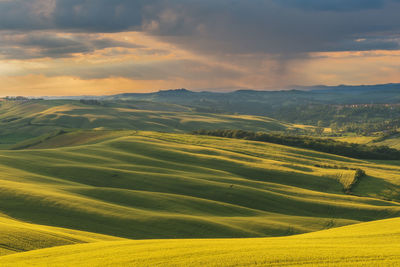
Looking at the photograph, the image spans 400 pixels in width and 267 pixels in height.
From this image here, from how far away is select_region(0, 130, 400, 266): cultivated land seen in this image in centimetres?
3331

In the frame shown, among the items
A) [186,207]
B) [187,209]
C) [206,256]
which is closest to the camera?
[206,256]

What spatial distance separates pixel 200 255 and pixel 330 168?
12503 centimetres

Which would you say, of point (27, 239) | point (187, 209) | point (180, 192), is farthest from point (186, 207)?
point (27, 239)

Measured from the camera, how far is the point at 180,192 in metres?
95.1

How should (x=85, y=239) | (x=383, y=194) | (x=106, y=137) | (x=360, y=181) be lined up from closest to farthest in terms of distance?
(x=85, y=239) < (x=383, y=194) < (x=360, y=181) < (x=106, y=137)

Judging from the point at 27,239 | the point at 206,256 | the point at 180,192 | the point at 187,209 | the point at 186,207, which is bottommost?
the point at 187,209

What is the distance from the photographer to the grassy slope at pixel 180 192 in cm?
6662

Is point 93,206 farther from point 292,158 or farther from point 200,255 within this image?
point 292,158

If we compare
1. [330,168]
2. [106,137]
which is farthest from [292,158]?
[106,137]

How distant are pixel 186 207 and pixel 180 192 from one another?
14414mm

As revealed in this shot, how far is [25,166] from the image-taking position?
10181 cm

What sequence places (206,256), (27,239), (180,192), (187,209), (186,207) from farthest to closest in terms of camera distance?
1. (180,192)
2. (186,207)
3. (187,209)
4. (27,239)
5. (206,256)

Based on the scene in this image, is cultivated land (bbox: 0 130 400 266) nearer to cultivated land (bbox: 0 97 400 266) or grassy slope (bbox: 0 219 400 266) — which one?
grassy slope (bbox: 0 219 400 266)

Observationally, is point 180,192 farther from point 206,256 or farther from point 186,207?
point 206,256
